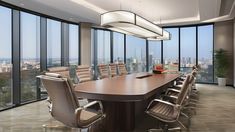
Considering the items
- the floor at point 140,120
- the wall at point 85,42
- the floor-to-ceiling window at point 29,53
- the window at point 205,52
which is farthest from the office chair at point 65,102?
the window at point 205,52

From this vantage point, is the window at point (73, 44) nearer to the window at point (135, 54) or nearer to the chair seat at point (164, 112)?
the window at point (135, 54)

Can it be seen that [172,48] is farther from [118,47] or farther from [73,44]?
[73,44]

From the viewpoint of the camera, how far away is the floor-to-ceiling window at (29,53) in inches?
226

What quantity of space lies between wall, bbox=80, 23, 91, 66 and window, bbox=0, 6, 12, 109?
3.30 m

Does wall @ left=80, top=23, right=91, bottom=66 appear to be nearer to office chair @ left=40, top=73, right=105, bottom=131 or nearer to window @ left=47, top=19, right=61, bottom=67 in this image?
window @ left=47, top=19, right=61, bottom=67

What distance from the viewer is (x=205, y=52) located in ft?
32.4

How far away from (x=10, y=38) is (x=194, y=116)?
4.74 meters

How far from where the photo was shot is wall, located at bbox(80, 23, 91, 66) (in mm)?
8316

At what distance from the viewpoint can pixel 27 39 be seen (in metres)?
5.90

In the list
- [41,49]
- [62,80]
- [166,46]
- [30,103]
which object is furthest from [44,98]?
[166,46]

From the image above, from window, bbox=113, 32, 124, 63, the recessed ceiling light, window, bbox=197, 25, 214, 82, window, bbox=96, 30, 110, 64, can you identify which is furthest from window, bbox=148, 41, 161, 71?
the recessed ceiling light

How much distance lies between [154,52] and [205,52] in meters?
2.52

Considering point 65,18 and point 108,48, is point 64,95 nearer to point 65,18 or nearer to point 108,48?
point 65,18

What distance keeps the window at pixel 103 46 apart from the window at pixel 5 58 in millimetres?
4663
